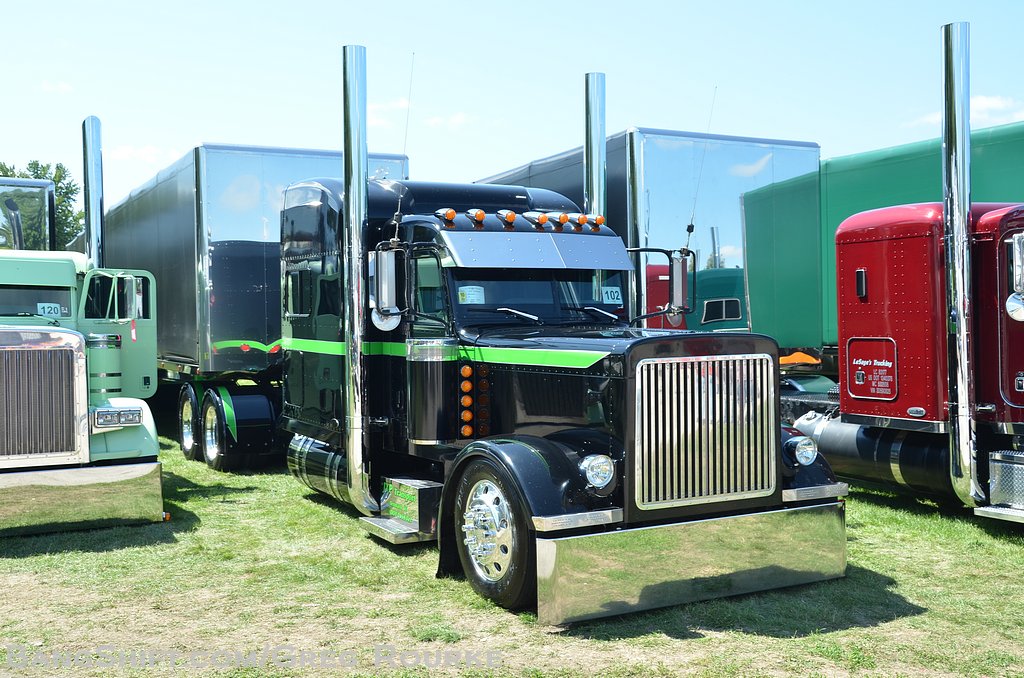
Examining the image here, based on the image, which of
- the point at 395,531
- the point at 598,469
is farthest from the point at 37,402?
the point at 598,469

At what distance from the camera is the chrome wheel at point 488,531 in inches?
241

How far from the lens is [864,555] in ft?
24.5

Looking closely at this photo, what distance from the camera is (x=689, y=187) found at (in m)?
11.1

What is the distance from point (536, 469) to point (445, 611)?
103 centimetres

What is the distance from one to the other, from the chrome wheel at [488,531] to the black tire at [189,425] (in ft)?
23.2

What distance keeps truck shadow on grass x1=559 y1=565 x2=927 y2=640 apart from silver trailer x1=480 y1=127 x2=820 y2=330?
4560 millimetres

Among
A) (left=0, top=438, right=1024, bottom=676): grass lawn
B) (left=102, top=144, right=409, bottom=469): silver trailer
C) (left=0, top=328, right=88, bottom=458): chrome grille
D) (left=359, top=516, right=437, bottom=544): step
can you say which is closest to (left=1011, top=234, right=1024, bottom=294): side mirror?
(left=0, top=438, right=1024, bottom=676): grass lawn

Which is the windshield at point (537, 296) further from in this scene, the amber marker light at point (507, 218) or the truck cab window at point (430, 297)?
the amber marker light at point (507, 218)

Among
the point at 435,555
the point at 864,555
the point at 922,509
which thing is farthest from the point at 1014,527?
the point at 435,555

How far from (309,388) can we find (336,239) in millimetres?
1508

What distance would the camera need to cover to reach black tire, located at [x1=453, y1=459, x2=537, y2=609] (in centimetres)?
589

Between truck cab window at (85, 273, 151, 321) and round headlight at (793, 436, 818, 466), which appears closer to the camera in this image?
round headlight at (793, 436, 818, 466)

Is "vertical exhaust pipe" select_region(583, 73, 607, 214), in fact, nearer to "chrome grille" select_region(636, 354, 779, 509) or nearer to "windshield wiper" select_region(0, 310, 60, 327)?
"chrome grille" select_region(636, 354, 779, 509)

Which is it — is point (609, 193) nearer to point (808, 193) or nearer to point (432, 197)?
point (808, 193)
